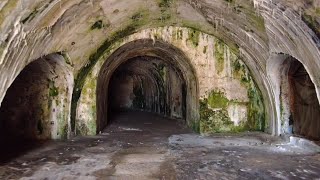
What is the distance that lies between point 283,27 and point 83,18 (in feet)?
12.2

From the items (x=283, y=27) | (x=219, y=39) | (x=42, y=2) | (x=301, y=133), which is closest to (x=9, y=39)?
(x=42, y=2)

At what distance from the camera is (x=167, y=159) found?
21.1ft

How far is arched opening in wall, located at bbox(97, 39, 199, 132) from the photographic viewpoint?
10.1m

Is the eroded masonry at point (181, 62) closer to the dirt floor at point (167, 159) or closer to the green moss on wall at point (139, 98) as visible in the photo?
the dirt floor at point (167, 159)

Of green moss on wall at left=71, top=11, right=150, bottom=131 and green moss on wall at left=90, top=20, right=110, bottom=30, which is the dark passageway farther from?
green moss on wall at left=90, top=20, right=110, bottom=30

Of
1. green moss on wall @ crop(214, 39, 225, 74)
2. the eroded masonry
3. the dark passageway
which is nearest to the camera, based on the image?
the eroded masonry

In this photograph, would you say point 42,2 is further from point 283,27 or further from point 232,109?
point 232,109

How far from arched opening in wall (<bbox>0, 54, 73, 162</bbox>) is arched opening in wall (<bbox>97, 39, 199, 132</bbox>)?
1289 mm

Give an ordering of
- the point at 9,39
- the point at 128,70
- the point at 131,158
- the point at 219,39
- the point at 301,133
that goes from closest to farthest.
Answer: the point at 9,39
the point at 131,158
the point at 301,133
the point at 219,39
the point at 128,70

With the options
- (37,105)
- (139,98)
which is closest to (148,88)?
(139,98)

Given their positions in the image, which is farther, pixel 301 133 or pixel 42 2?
pixel 301 133

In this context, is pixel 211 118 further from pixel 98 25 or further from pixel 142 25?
pixel 98 25

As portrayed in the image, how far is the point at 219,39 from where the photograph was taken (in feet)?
30.8

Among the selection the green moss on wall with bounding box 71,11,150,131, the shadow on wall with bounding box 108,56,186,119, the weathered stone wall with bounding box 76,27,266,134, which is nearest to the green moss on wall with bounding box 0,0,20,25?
the green moss on wall with bounding box 71,11,150,131
